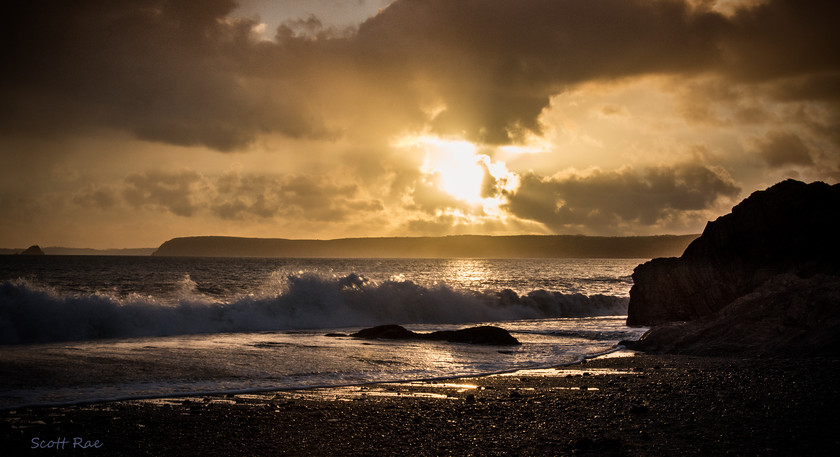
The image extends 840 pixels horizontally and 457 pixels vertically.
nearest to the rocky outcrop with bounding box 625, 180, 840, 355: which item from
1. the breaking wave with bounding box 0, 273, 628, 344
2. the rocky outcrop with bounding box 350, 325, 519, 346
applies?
the rocky outcrop with bounding box 350, 325, 519, 346

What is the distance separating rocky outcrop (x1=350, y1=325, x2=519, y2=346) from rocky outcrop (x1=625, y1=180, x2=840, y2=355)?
14.5ft

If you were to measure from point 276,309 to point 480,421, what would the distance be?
2391 centimetres

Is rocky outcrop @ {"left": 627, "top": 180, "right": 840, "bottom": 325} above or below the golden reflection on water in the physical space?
above

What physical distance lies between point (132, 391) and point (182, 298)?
19618mm

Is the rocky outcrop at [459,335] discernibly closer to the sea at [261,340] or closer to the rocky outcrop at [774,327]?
the sea at [261,340]

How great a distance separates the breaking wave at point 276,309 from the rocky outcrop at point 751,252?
12.4m

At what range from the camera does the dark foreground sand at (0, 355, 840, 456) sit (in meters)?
7.76

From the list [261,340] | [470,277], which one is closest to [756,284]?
[261,340]

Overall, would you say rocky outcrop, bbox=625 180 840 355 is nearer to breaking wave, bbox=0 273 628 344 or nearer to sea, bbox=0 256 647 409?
sea, bbox=0 256 647 409

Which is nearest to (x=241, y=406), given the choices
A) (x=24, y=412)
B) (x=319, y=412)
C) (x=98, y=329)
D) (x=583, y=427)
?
(x=319, y=412)

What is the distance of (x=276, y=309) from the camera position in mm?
31516

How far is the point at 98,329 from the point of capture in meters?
24.6
